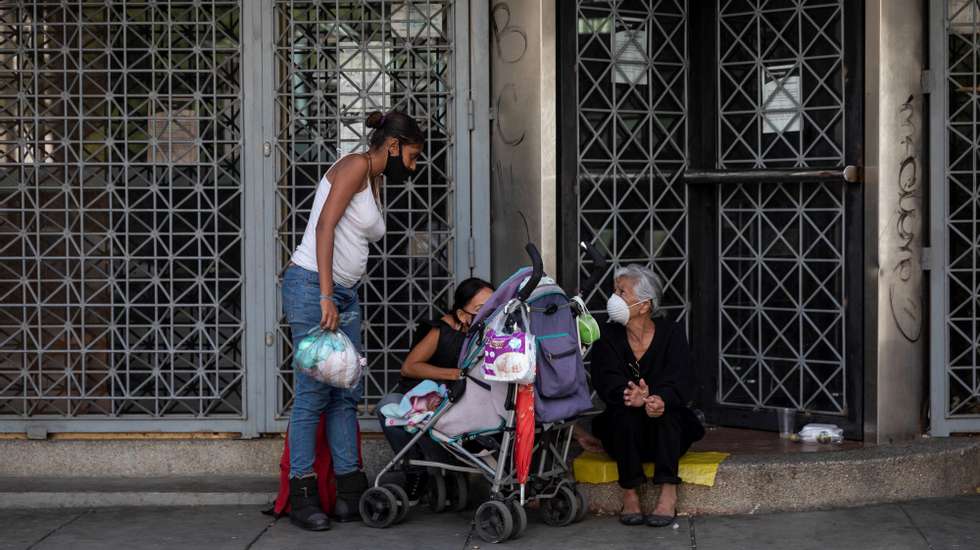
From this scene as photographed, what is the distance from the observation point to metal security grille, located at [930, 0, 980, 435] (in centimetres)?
723

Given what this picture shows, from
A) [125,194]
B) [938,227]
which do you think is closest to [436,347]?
[125,194]

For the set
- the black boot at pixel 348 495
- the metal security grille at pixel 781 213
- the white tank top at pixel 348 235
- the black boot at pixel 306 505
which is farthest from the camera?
the metal security grille at pixel 781 213

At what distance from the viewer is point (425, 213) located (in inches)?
293

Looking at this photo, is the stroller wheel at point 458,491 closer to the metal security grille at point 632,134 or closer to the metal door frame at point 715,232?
the metal security grille at point 632,134

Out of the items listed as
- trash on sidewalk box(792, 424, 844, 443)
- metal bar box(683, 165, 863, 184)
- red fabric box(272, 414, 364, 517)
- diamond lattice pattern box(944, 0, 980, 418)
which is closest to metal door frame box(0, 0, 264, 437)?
red fabric box(272, 414, 364, 517)

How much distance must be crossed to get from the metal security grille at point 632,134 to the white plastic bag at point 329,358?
1.81 meters

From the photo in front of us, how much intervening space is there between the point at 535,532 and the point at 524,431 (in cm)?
63

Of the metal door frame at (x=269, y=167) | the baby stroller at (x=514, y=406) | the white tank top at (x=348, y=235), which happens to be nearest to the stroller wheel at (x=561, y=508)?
the baby stroller at (x=514, y=406)

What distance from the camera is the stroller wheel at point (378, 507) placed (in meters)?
6.46

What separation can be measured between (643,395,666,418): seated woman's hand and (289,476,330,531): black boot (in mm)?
1636

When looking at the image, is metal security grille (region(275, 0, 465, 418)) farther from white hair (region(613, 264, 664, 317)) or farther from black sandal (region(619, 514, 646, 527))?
black sandal (region(619, 514, 646, 527))

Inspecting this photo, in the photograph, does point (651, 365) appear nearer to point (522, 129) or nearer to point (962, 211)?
point (522, 129)

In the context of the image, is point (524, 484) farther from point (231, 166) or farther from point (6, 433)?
point (6, 433)

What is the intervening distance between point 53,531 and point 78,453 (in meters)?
0.88
